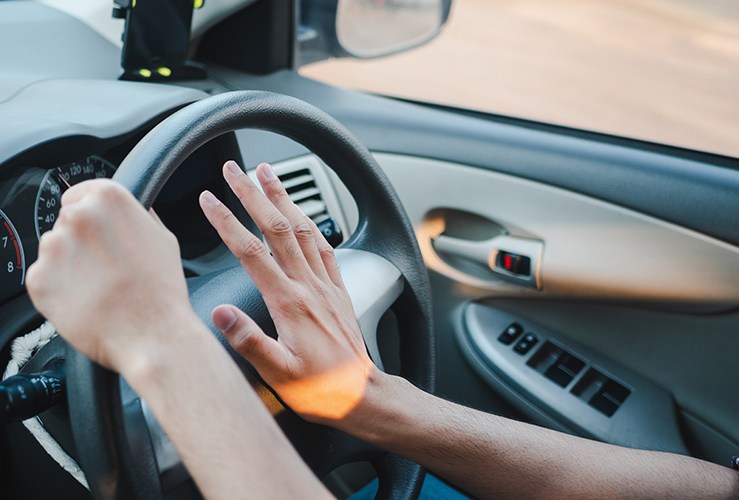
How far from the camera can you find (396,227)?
3.93 feet

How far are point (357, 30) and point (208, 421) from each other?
1.72m

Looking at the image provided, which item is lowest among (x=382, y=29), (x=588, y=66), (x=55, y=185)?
(x=588, y=66)

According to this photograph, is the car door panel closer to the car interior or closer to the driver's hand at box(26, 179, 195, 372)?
the car interior

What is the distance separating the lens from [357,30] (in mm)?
2199

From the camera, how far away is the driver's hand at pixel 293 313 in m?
0.83

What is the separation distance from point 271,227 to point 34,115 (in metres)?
0.49

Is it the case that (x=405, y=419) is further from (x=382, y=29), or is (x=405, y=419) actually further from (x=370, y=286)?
(x=382, y=29)

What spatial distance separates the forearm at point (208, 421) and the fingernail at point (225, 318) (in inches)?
4.2

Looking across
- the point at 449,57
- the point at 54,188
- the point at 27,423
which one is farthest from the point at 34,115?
the point at 449,57

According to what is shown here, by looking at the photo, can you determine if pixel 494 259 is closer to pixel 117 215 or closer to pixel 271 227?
pixel 271 227

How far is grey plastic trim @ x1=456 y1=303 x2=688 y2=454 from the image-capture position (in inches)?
57.2

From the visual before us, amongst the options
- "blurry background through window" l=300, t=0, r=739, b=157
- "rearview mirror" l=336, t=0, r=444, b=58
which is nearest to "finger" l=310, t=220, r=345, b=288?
"blurry background through window" l=300, t=0, r=739, b=157

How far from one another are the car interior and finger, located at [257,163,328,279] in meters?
0.08

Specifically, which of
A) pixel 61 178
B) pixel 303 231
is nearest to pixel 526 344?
pixel 303 231
